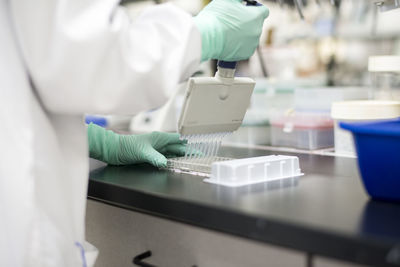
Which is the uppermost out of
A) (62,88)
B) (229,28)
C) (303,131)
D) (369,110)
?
(229,28)

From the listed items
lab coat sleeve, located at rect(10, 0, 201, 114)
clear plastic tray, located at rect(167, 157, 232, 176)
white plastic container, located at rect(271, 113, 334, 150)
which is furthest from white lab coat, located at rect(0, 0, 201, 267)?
white plastic container, located at rect(271, 113, 334, 150)

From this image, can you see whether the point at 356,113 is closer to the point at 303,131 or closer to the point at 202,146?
the point at 303,131

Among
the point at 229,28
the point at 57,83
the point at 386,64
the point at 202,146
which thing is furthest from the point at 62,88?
the point at 386,64

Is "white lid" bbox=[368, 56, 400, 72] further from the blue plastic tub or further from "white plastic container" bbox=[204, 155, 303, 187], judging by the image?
the blue plastic tub

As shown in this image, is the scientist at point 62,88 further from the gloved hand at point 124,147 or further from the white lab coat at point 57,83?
the gloved hand at point 124,147

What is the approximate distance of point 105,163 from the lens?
53.1 inches

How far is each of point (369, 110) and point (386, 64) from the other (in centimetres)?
18

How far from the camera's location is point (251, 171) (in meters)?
1.04

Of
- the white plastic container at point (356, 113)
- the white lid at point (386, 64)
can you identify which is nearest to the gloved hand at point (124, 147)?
the white plastic container at point (356, 113)

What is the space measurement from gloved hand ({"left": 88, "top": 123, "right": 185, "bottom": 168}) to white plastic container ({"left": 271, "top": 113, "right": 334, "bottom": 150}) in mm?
608

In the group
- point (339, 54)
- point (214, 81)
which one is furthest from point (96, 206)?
point (339, 54)

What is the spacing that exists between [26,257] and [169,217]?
28 cm

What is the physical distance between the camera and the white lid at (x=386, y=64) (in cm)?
149

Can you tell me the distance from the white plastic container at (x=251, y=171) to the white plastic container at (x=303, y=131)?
0.61 meters
